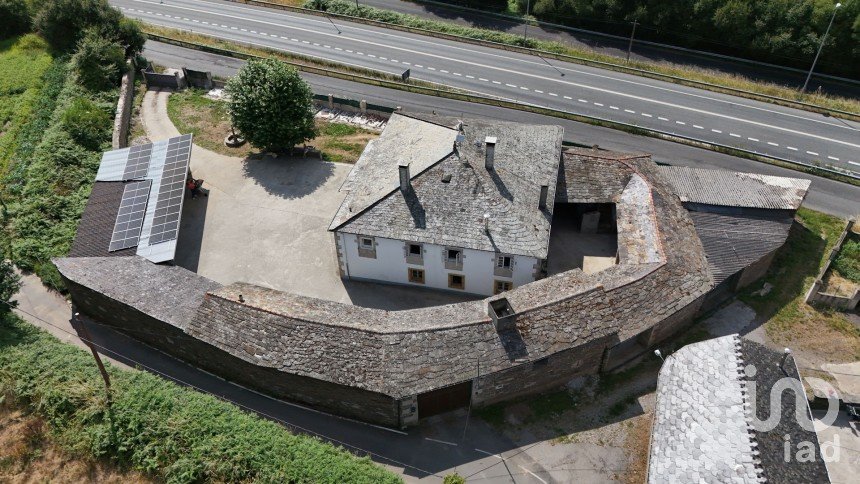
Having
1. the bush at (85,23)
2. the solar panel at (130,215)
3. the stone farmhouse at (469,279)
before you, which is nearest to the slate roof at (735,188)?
the stone farmhouse at (469,279)

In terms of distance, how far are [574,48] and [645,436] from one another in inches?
2168

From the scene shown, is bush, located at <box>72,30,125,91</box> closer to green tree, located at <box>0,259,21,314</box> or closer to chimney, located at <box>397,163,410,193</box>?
green tree, located at <box>0,259,21,314</box>

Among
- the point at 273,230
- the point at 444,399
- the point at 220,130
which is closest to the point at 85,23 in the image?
the point at 220,130

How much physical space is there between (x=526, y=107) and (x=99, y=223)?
39536 millimetres

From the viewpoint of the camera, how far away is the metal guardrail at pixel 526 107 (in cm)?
5253

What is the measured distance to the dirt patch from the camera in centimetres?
3011

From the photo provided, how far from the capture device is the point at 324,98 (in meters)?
61.0

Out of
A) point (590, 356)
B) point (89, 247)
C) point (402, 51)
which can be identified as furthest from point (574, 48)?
point (89, 247)

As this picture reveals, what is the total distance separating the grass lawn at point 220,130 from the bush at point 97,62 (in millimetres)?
6590

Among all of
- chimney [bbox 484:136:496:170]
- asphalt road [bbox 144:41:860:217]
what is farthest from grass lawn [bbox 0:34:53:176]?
chimney [bbox 484:136:496:170]

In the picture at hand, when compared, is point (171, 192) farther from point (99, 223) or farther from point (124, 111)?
point (124, 111)

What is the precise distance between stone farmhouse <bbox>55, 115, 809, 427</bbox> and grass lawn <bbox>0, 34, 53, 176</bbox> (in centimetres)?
1805

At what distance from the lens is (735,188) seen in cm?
4350

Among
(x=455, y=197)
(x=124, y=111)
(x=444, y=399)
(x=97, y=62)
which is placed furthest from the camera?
(x=97, y=62)
